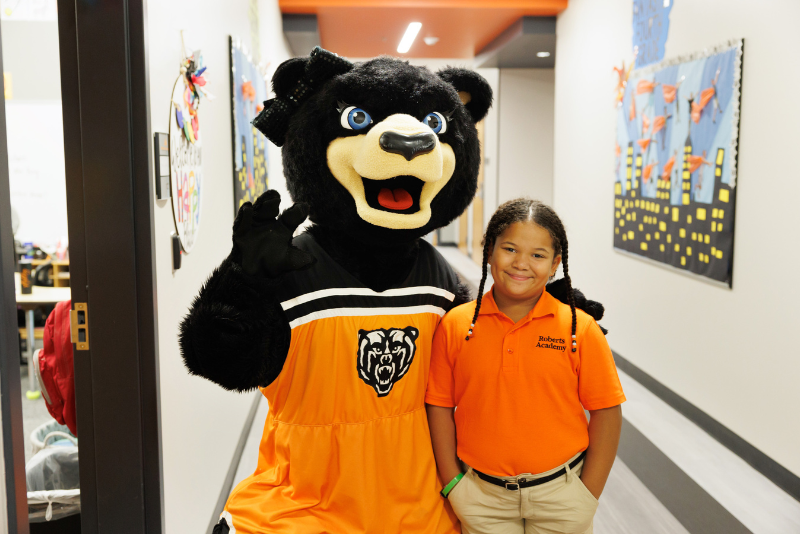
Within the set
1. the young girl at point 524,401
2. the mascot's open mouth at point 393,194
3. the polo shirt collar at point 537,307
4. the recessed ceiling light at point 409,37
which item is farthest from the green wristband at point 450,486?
the recessed ceiling light at point 409,37

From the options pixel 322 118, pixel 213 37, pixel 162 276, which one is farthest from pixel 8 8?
pixel 322 118

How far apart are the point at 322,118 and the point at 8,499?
815 mm

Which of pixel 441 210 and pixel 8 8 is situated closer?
pixel 441 210

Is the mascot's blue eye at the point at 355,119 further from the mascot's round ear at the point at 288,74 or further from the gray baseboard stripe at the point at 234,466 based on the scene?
the gray baseboard stripe at the point at 234,466

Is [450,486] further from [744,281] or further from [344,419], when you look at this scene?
[744,281]

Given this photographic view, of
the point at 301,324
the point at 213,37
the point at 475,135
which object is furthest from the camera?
the point at 213,37

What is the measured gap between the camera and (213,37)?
228cm

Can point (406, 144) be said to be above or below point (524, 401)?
above

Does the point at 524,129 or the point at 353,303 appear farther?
the point at 524,129

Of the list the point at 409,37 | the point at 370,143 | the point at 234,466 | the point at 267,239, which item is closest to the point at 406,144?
the point at 370,143

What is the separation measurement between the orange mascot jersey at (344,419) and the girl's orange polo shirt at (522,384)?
0.09m

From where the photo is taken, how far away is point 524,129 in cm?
718

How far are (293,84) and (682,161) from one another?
255cm

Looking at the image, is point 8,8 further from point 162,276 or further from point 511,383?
point 511,383
